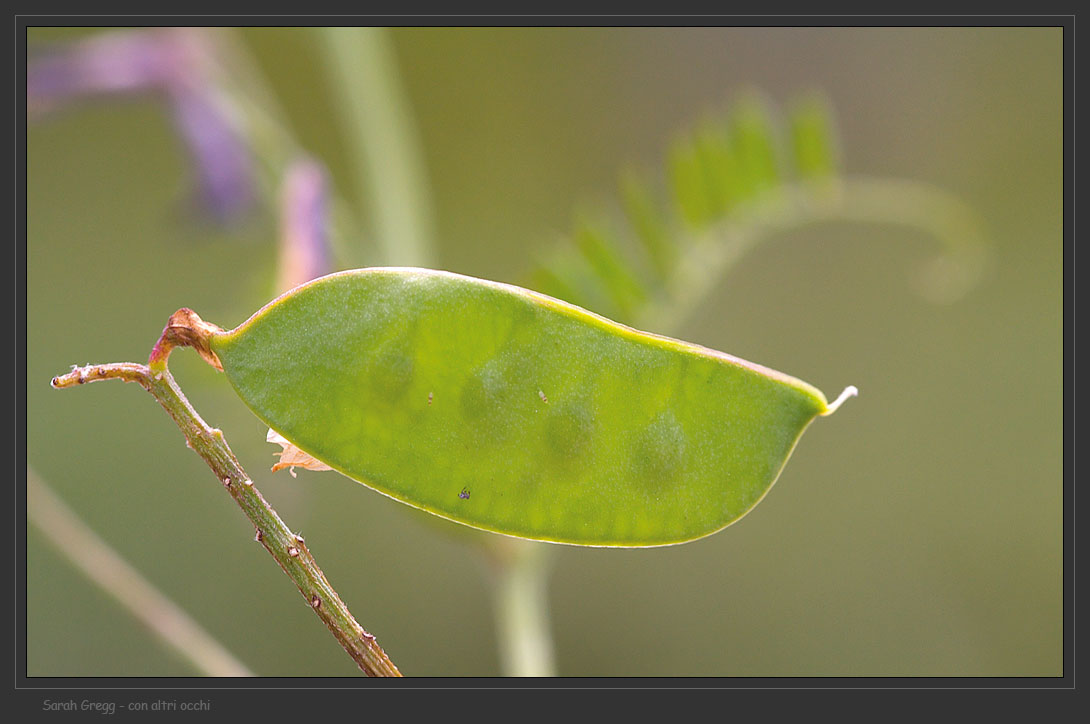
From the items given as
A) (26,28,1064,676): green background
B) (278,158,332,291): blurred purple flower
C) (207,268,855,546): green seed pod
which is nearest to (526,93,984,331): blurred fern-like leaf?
(278,158,332,291): blurred purple flower

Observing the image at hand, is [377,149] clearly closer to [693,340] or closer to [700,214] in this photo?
[700,214]

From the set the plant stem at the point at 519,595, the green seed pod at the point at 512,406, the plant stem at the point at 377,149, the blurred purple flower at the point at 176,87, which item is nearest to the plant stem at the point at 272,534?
the green seed pod at the point at 512,406

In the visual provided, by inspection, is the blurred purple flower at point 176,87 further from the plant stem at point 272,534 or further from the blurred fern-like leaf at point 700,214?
the plant stem at point 272,534

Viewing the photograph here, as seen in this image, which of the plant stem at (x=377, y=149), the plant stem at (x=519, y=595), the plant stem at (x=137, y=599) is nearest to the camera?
the plant stem at (x=137, y=599)

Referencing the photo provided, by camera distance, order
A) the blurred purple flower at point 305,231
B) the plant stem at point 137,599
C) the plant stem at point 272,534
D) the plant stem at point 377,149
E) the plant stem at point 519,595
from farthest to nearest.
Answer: the plant stem at point 377,149 < the plant stem at point 519,595 < the blurred purple flower at point 305,231 < the plant stem at point 137,599 < the plant stem at point 272,534

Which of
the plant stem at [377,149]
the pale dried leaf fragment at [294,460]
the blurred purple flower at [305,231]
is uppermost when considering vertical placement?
the plant stem at [377,149]

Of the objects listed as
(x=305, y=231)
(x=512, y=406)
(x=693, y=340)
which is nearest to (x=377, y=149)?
(x=305, y=231)

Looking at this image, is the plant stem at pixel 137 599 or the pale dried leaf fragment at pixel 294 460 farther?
the plant stem at pixel 137 599

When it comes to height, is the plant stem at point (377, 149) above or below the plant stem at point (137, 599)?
above
